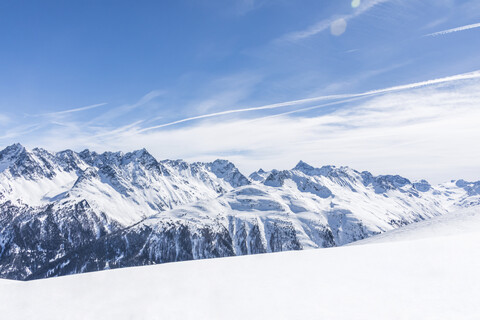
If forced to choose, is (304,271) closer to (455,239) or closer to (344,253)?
(344,253)

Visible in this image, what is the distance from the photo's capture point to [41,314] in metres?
10.6

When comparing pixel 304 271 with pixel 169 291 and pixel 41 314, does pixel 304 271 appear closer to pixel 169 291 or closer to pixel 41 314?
pixel 169 291

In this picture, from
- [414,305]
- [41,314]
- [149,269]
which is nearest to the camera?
[414,305]

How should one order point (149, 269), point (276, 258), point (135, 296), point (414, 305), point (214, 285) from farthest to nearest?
point (276, 258), point (149, 269), point (214, 285), point (135, 296), point (414, 305)

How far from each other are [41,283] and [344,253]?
15.5 metres

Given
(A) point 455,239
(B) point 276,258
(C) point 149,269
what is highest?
(C) point 149,269

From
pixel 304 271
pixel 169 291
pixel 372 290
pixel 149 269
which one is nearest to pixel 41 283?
pixel 149 269

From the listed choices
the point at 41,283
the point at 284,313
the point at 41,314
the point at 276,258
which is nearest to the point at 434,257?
the point at 276,258

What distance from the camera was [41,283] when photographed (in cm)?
1301

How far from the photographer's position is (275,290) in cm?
1170

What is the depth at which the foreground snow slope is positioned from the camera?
9812 mm

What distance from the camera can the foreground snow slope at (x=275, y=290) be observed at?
32.2 feet

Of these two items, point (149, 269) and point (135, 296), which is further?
point (149, 269)

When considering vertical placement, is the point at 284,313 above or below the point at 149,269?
below
